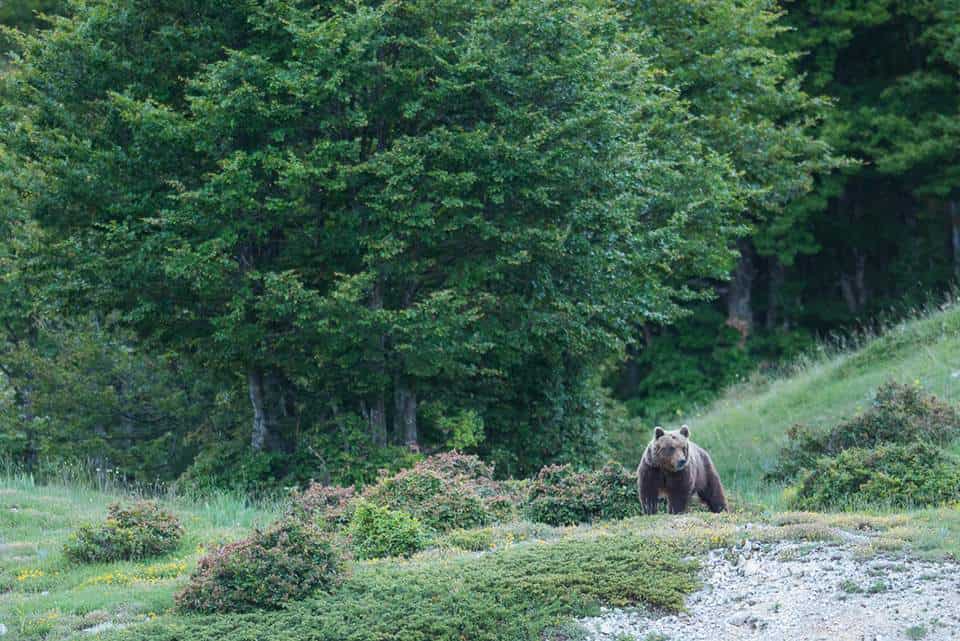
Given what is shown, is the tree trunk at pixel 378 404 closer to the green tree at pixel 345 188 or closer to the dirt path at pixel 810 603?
the green tree at pixel 345 188

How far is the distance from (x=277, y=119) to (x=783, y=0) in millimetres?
23209

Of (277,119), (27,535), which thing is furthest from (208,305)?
(27,535)

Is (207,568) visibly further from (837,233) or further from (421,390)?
(837,233)

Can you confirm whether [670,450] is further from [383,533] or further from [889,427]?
[889,427]

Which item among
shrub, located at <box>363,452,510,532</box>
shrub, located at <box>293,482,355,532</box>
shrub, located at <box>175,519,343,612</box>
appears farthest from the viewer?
shrub, located at <box>363,452,510,532</box>

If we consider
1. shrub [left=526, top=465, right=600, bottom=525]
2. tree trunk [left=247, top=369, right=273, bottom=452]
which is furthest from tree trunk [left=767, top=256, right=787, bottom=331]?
shrub [left=526, top=465, right=600, bottom=525]

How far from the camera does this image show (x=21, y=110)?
77.7ft

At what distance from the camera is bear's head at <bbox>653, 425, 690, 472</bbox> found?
556 inches

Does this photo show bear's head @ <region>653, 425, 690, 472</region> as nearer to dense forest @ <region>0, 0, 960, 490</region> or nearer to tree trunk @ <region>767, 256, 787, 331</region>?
dense forest @ <region>0, 0, 960, 490</region>

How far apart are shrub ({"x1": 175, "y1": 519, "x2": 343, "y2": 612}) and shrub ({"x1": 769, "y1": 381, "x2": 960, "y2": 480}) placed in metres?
9.25

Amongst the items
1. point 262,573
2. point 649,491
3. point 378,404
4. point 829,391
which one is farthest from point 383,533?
point 829,391

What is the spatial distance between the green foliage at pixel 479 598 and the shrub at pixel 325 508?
2.55 metres

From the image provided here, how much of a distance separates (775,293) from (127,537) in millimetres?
32787

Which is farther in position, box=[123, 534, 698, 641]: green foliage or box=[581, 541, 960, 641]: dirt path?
box=[123, 534, 698, 641]: green foliage
